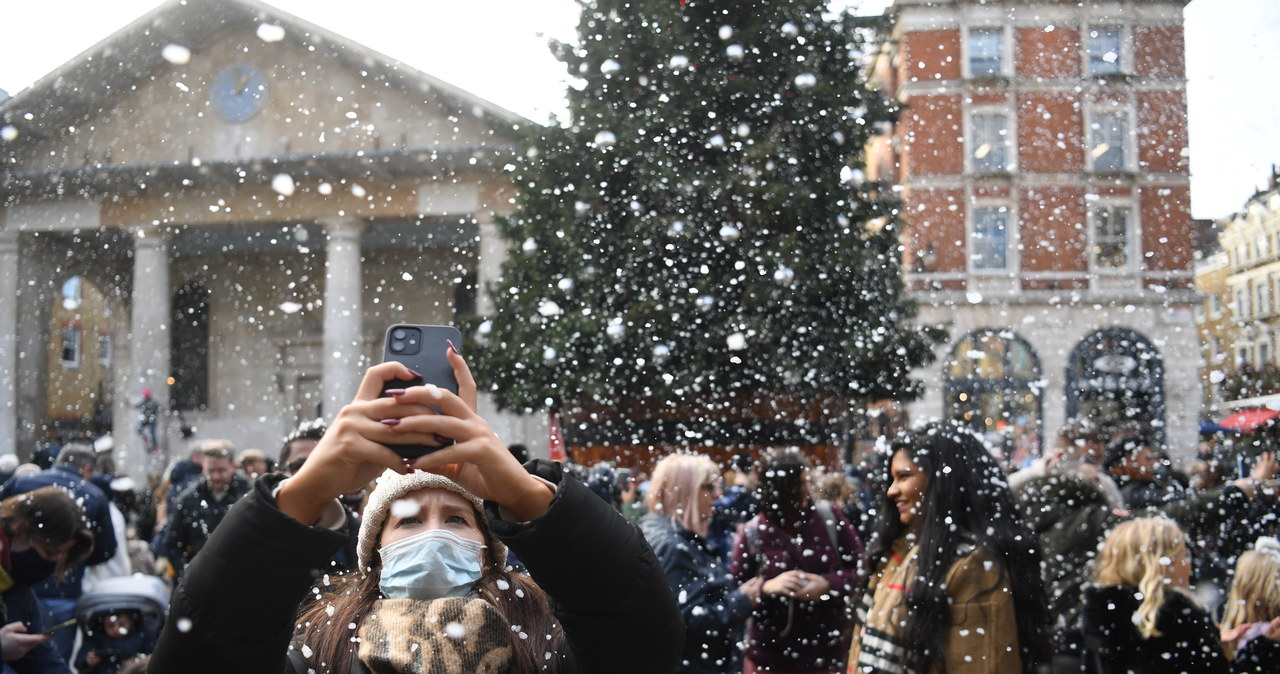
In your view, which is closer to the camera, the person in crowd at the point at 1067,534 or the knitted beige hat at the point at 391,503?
the knitted beige hat at the point at 391,503

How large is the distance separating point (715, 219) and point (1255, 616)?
351 inches

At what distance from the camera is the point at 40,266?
78.3ft

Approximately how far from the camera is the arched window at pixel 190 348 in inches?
1051

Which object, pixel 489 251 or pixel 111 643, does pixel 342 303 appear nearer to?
pixel 489 251

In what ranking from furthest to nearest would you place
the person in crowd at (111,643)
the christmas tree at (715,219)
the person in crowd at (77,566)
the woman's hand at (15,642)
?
the christmas tree at (715,219)
the person in crowd at (77,566)
the person in crowd at (111,643)
the woman's hand at (15,642)

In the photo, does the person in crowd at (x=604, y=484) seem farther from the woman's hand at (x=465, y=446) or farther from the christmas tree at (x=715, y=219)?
the woman's hand at (x=465, y=446)

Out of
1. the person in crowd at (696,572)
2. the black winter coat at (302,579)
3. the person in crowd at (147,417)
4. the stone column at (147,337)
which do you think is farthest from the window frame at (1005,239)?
the black winter coat at (302,579)

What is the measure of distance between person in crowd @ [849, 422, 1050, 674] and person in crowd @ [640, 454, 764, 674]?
917 mm

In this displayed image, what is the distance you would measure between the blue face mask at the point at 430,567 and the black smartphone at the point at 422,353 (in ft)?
2.57

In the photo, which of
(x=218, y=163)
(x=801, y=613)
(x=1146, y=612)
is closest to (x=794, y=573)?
(x=801, y=613)

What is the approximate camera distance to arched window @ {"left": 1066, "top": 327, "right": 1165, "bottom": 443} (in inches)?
977

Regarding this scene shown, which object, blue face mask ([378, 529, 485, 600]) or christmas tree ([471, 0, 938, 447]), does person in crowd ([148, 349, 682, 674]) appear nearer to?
blue face mask ([378, 529, 485, 600])

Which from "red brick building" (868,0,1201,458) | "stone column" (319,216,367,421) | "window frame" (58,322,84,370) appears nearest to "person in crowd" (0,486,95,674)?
"stone column" (319,216,367,421)

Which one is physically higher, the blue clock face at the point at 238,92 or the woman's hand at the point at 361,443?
the blue clock face at the point at 238,92
